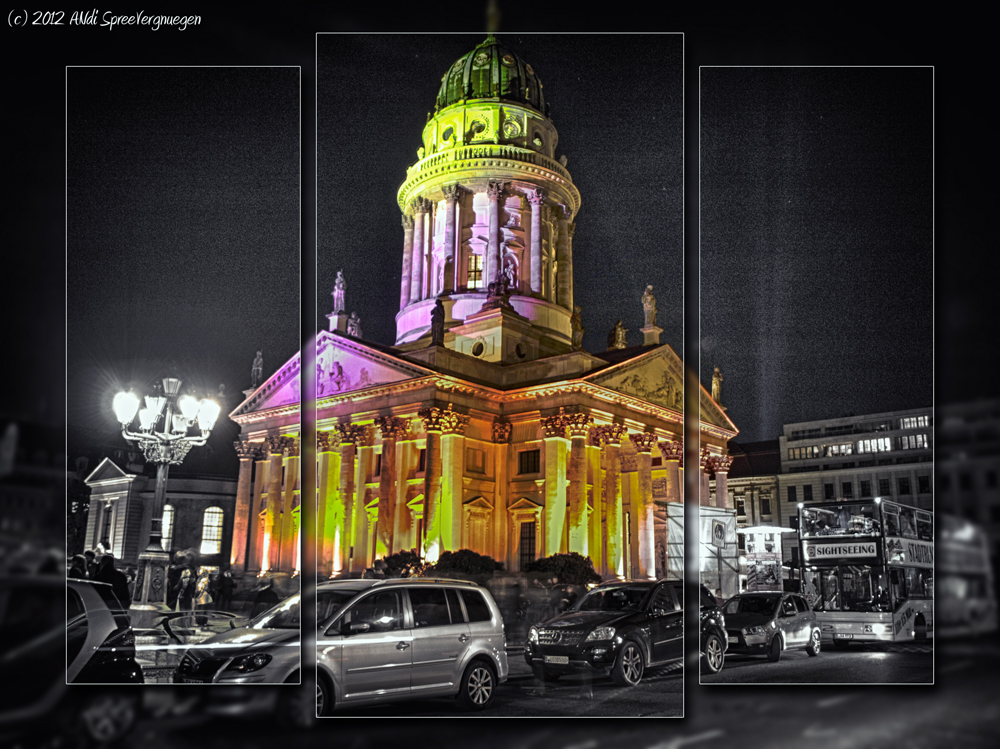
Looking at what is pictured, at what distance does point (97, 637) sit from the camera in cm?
999

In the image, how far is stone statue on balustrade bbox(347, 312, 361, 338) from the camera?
12.2 metres

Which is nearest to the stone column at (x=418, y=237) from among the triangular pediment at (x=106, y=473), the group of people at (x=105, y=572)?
the triangular pediment at (x=106, y=473)

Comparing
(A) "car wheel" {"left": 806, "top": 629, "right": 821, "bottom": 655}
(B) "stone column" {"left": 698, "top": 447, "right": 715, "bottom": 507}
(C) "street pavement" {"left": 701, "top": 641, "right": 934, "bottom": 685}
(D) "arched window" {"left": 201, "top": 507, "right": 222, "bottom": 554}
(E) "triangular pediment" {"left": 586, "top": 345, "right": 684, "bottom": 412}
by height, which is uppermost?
(E) "triangular pediment" {"left": 586, "top": 345, "right": 684, "bottom": 412}

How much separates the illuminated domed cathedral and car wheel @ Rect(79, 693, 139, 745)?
1.96 meters

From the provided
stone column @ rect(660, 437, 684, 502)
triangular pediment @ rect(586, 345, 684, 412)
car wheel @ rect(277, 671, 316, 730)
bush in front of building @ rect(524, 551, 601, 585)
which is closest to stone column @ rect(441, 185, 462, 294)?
triangular pediment @ rect(586, 345, 684, 412)

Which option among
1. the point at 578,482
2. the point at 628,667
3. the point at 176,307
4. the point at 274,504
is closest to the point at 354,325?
the point at 176,307

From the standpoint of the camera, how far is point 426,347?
17.2 meters

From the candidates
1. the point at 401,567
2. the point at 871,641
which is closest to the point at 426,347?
the point at 401,567

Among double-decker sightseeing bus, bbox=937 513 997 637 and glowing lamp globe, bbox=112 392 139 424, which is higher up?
glowing lamp globe, bbox=112 392 139 424

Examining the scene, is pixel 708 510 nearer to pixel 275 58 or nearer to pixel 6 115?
pixel 275 58

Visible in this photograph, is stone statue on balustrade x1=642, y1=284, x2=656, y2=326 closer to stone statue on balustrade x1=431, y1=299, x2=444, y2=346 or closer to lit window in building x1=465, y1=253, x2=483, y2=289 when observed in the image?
stone statue on balustrade x1=431, y1=299, x2=444, y2=346

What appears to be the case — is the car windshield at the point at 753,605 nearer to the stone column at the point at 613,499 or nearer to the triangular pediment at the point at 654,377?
the stone column at the point at 613,499

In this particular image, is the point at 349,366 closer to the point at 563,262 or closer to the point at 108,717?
the point at 108,717

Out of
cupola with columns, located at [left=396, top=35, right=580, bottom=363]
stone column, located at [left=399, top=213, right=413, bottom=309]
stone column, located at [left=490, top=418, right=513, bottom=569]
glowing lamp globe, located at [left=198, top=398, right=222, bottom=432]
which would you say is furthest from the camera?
cupola with columns, located at [left=396, top=35, right=580, bottom=363]
